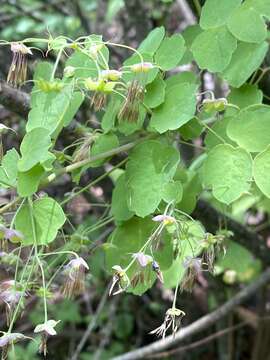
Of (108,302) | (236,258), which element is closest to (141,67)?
(236,258)

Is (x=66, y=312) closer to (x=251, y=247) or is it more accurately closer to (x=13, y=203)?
(x=251, y=247)

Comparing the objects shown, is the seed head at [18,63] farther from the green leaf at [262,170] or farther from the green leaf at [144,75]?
the green leaf at [262,170]

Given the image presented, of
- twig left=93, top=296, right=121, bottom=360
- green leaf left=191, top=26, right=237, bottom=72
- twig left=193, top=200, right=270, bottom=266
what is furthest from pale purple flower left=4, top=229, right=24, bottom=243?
twig left=93, top=296, right=121, bottom=360

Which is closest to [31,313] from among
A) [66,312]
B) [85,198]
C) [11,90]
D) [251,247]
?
[66,312]

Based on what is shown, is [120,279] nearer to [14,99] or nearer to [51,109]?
[51,109]

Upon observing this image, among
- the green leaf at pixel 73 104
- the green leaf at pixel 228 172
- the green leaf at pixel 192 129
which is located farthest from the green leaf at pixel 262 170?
the green leaf at pixel 73 104
